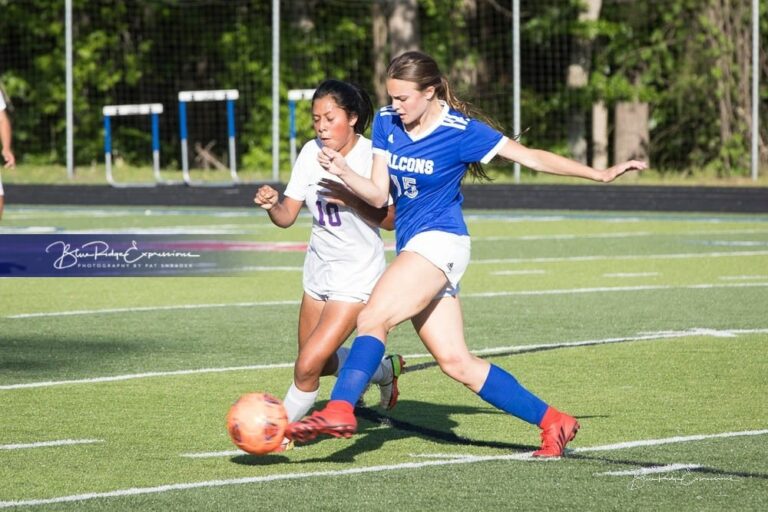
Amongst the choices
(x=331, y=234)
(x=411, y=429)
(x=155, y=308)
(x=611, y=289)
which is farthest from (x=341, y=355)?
(x=611, y=289)

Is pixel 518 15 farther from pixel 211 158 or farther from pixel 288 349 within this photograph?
pixel 288 349

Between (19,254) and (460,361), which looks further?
(19,254)

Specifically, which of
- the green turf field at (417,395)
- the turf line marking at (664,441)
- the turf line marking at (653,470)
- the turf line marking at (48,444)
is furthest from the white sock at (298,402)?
the turf line marking at (653,470)

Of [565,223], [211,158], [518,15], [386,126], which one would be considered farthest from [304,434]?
[211,158]

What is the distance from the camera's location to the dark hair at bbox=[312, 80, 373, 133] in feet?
23.2

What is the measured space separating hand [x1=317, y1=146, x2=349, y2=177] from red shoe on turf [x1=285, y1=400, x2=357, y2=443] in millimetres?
989

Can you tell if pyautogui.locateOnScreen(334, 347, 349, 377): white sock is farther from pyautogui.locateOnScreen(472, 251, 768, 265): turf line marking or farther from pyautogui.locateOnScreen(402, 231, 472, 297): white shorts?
pyautogui.locateOnScreen(472, 251, 768, 265): turf line marking

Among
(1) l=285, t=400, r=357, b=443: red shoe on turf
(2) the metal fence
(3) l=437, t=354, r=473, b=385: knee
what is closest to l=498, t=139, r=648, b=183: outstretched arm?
(3) l=437, t=354, r=473, b=385: knee

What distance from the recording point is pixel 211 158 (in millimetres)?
33094

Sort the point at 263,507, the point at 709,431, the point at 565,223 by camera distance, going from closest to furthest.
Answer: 1. the point at 263,507
2. the point at 709,431
3. the point at 565,223

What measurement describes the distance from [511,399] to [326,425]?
0.97 metres

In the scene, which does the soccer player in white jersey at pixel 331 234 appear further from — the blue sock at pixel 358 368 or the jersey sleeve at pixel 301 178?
the blue sock at pixel 358 368

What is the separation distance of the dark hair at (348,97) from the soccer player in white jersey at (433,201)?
24cm

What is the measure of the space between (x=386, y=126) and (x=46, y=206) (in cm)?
1971
